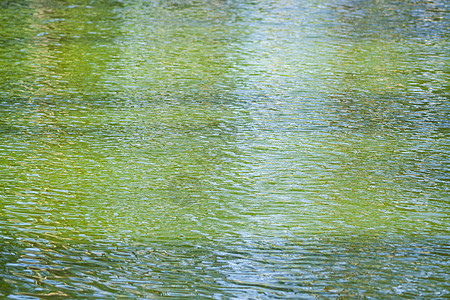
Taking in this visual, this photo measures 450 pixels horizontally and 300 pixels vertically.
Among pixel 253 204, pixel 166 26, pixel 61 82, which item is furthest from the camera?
pixel 166 26

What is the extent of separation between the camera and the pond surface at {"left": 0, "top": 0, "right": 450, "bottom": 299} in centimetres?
210

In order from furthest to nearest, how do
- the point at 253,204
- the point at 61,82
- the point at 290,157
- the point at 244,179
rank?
the point at 61,82
the point at 290,157
the point at 244,179
the point at 253,204

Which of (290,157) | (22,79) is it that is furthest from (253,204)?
(22,79)

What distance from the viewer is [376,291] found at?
6.53 feet

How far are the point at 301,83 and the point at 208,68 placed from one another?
0.68 metres

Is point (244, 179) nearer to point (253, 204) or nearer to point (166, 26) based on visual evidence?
point (253, 204)

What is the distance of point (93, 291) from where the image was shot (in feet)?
6.47

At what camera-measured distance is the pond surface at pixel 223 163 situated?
210 centimetres

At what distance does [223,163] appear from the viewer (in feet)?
9.88

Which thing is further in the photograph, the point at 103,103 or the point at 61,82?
the point at 61,82

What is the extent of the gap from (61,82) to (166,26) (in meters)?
1.86

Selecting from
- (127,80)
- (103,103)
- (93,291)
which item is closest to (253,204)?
(93,291)

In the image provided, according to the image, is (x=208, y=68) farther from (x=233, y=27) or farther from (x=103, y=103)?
(x=233, y=27)

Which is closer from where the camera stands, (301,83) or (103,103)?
(103,103)
